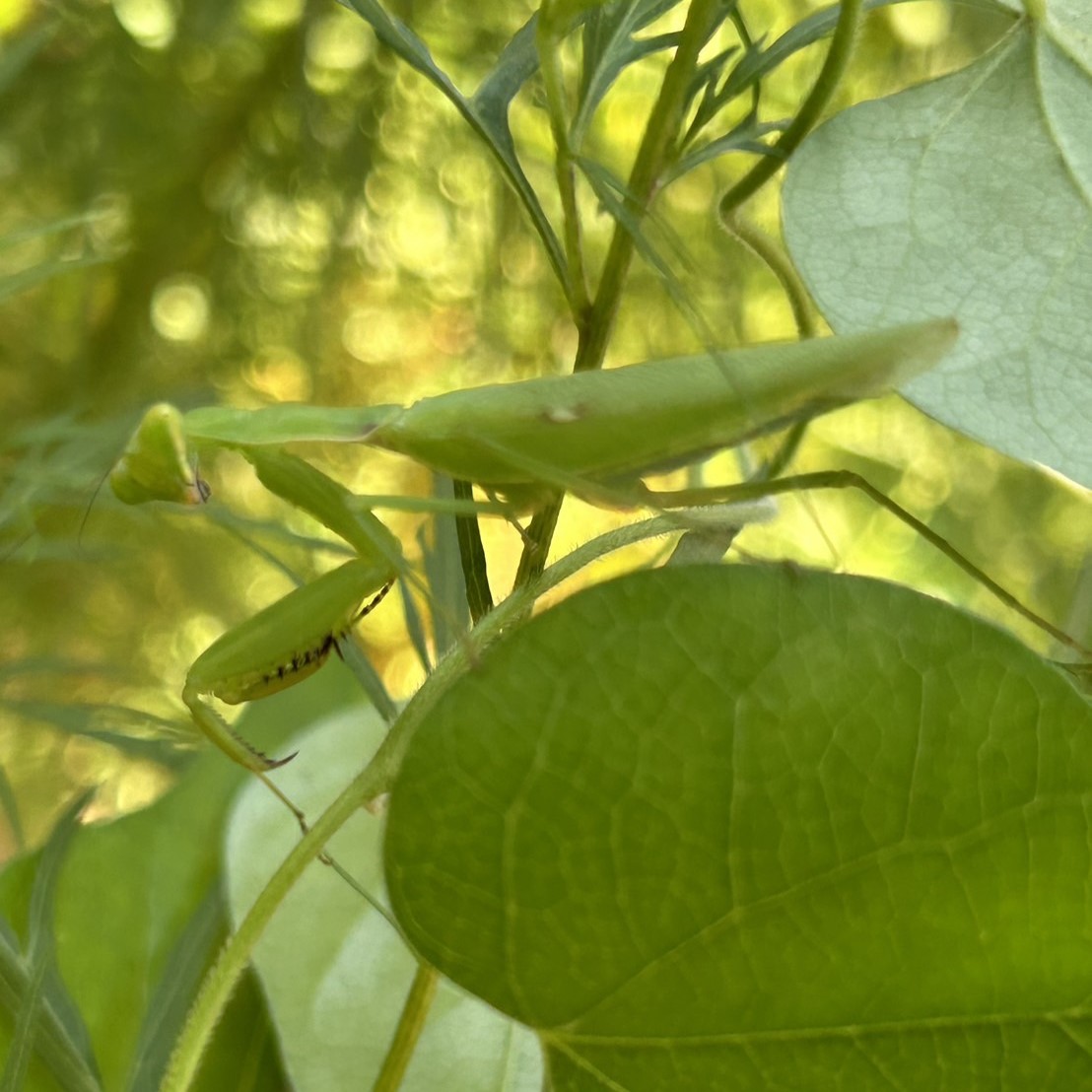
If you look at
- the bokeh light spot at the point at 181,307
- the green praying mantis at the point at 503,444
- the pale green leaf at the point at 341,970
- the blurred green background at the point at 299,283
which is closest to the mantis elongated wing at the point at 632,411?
the green praying mantis at the point at 503,444

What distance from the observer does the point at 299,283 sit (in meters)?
1.11

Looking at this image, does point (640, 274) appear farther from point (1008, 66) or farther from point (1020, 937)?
point (1020, 937)

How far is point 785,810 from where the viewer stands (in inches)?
8.2

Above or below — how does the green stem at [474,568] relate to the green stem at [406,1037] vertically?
above

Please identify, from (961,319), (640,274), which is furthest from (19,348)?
(961,319)

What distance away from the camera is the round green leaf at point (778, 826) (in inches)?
7.9

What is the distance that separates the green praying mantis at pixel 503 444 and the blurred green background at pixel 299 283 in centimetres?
51

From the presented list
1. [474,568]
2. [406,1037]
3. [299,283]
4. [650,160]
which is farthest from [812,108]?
[299,283]

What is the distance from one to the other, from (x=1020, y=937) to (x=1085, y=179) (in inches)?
6.6

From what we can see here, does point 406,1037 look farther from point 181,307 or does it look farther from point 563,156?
point 181,307

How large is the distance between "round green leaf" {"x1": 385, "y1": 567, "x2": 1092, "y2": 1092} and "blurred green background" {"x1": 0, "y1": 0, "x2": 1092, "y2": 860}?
2.12ft

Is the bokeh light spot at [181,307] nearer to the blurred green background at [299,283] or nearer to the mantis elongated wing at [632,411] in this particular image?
the blurred green background at [299,283]

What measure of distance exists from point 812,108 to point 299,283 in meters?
0.92

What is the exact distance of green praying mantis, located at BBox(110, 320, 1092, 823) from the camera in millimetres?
283
